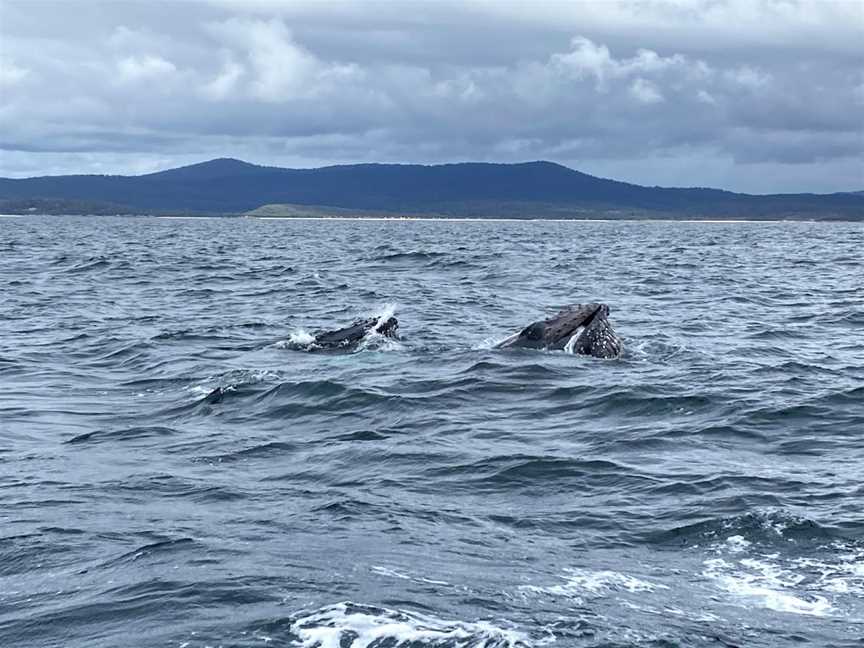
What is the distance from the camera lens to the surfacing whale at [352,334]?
95.7ft

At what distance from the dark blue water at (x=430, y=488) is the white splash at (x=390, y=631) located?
29mm

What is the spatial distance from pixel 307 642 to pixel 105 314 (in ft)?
98.7

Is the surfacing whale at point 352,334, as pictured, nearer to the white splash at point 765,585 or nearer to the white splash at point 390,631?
the white splash at point 765,585

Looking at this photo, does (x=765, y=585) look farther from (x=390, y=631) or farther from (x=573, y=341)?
(x=573, y=341)

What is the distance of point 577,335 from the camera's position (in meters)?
27.2

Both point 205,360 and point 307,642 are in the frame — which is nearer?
point 307,642

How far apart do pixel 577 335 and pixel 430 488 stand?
39.2 ft

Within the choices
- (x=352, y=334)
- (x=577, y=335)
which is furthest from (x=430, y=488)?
(x=352, y=334)

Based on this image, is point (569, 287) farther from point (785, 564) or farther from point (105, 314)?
point (785, 564)

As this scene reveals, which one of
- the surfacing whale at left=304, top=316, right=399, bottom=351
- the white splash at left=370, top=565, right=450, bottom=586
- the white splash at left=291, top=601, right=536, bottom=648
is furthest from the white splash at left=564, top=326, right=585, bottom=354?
the white splash at left=291, top=601, right=536, bottom=648

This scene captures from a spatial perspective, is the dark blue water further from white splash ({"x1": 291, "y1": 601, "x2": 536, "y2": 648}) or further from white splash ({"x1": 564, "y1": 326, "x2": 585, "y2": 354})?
white splash ({"x1": 564, "y1": 326, "x2": 585, "y2": 354})

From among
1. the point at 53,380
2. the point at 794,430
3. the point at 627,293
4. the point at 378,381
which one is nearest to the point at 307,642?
the point at 794,430

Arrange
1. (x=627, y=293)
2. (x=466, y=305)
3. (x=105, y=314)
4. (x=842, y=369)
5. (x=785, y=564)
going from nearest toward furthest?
(x=785, y=564)
(x=842, y=369)
(x=105, y=314)
(x=466, y=305)
(x=627, y=293)

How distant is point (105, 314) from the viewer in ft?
127
